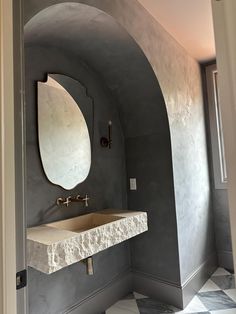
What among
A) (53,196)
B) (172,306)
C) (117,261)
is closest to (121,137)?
(53,196)

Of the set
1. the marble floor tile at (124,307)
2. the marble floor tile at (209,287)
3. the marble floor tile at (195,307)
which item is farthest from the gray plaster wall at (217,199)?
the marble floor tile at (124,307)

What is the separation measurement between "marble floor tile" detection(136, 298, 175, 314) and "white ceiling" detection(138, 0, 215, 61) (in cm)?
271

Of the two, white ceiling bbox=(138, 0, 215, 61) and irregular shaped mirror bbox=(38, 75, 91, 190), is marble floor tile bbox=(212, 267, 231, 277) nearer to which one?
irregular shaped mirror bbox=(38, 75, 91, 190)

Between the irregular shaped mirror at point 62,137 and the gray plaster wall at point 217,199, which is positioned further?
the gray plaster wall at point 217,199

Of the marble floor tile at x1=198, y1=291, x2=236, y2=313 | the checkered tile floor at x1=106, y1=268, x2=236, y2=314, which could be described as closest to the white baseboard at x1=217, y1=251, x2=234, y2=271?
the checkered tile floor at x1=106, y1=268, x2=236, y2=314

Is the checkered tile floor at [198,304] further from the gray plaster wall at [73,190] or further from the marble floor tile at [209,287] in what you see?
the gray plaster wall at [73,190]

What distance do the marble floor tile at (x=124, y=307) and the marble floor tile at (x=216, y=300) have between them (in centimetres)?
67

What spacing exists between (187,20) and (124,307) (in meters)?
2.81

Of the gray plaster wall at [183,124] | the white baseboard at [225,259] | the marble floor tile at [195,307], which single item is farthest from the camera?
the white baseboard at [225,259]

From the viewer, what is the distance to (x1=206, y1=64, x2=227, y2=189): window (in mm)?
3125

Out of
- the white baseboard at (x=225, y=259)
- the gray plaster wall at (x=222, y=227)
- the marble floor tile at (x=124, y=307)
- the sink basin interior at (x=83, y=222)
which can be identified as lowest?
the marble floor tile at (x=124, y=307)

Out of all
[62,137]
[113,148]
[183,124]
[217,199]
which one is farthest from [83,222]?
[217,199]

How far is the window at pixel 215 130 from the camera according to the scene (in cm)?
312

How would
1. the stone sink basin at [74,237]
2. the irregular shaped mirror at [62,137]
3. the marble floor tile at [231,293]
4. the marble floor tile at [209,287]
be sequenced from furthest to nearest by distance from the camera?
the marble floor tile at [209,287] < the marble floor tile at [231,293] < the irregular shaped mirror at [62,137] < the stone sink basin at [74,237]
